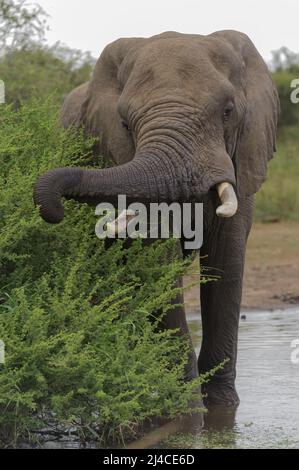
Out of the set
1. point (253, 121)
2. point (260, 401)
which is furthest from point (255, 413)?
point (253, 121)

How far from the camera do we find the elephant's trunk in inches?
204

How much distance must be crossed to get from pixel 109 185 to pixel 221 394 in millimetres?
1714

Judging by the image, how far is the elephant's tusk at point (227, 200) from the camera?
5.55 metres

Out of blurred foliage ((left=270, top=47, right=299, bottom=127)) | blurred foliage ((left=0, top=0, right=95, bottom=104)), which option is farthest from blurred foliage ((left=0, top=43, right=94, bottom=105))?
blurred foliage ((left=270, top=47, right=299, bottom=127))

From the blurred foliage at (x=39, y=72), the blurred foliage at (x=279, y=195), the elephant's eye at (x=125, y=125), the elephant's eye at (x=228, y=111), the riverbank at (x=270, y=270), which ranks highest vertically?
the blurred foliage at (x=39, y=72)

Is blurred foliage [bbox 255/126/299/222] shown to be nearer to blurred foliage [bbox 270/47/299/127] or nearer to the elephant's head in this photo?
blurred foliage [bbox 270/47/299/127]

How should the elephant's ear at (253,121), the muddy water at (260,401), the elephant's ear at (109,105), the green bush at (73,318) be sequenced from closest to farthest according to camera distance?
the green bush at (73,318) → the muddy water at (260,401) → the elephant's ear at (109,105) → the elephant's ear at (253,121)

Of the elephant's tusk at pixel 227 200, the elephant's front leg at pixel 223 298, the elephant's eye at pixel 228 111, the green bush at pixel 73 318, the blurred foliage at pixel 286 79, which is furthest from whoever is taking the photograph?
the blurred foliage at pixel 286 79

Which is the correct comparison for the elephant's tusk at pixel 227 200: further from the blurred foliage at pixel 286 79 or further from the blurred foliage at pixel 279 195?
the blurred foliage at pixel 286 79

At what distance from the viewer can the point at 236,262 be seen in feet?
21.4

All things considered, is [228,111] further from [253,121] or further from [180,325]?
[180,325]

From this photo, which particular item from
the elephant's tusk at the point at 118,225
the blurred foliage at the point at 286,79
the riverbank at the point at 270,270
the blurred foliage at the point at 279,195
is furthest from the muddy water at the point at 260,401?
the blurred foliage at the point at 286,79

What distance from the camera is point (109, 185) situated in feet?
17.5

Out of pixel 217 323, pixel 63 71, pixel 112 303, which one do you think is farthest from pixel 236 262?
pixel 63 71
